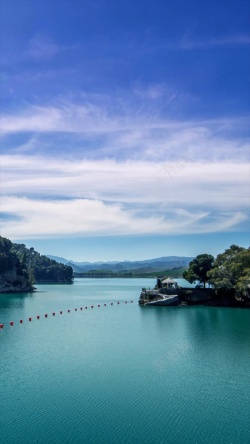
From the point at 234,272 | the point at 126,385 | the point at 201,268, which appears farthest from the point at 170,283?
the point at 126,385

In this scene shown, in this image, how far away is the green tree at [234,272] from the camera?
85188mm

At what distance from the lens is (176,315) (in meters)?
80.5

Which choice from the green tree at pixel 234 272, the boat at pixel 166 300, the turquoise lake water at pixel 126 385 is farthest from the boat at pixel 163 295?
the turquoise lake water at pixel 126 385

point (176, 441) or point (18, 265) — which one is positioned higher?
point (18, 265)

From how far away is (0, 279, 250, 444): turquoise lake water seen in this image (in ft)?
84.6

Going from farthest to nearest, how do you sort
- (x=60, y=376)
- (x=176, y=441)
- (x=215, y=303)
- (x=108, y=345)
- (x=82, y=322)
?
(x=215, y=303), (x=82, y=322), (x=108, y=345), (x=60, y=376), (x=176, y=441)

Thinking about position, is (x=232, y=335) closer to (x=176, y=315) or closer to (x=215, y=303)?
(x=176, y=315)

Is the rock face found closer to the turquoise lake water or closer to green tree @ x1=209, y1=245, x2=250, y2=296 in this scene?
green tree @ x1=209, y1=245, x2=250, y2=296

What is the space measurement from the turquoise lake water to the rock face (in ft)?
336

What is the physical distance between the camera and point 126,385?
3441cm

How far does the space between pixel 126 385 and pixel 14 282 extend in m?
140

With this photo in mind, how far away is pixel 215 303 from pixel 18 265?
10327 centimetres

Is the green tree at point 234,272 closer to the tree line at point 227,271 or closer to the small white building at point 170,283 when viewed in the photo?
the tree line at point 227,271

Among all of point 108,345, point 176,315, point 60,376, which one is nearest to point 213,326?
point 176,315
